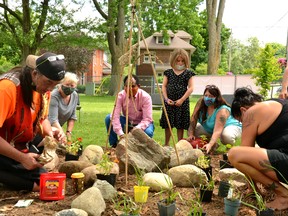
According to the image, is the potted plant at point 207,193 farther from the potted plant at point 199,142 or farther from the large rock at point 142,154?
the potted plant at point 199,142

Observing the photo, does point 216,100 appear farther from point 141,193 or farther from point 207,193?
point 141,193

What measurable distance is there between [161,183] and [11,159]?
1.50 m

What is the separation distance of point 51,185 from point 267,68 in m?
6.91

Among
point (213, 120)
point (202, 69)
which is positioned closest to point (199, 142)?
point (213, 120)

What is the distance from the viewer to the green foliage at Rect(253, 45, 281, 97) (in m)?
8.61

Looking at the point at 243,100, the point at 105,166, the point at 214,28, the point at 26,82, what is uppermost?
the point at 214,28

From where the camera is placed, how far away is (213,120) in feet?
19.1

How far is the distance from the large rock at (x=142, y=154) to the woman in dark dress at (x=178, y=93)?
5.48 feet

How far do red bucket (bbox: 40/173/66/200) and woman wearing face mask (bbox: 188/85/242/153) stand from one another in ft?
8.73

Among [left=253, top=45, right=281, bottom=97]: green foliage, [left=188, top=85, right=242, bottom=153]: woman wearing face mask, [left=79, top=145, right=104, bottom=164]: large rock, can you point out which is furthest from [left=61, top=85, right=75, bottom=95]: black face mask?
[left=253, top=45, right=281, bottom=97]: green foliage

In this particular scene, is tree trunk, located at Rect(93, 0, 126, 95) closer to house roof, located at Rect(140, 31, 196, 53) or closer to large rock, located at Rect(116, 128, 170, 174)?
large rock, located at Rect(116, 128, 170, 174)

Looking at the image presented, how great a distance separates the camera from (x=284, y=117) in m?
2.88

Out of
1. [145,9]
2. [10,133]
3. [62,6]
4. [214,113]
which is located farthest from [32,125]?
[145,9]

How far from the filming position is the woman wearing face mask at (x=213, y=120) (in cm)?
555
